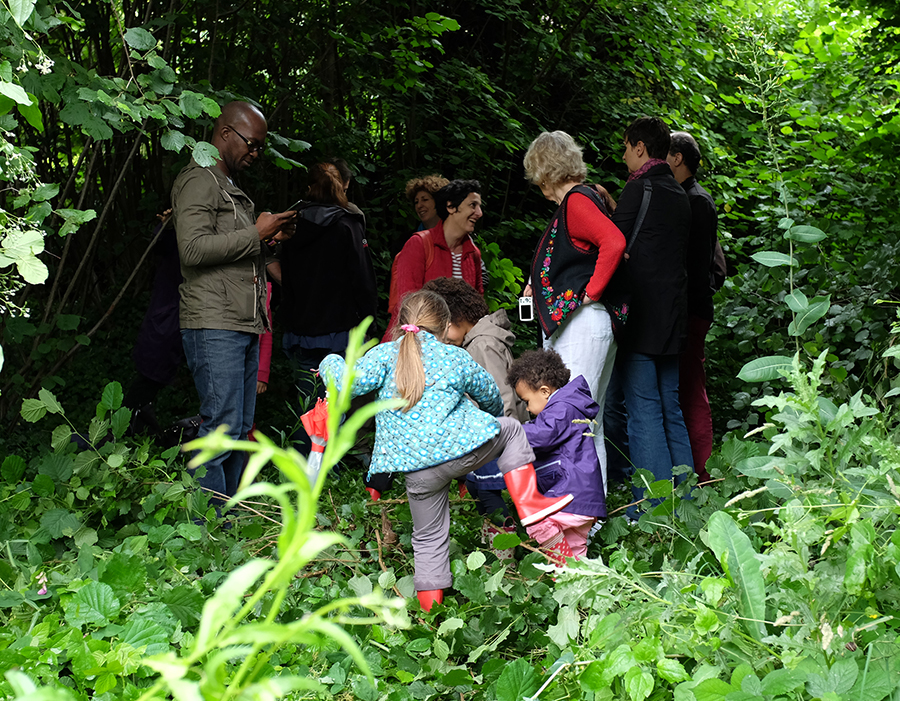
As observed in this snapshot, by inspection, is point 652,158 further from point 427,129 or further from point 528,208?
point 528,208

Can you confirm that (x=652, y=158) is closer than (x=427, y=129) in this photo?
Yes

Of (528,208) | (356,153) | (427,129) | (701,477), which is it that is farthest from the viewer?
(528,208)

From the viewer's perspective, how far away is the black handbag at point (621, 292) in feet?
12.3

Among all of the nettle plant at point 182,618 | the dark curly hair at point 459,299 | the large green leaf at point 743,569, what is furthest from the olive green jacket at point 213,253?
the large green leaf at point 743,569

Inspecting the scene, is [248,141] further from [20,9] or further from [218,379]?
[20,9]

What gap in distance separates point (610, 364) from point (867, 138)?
3.40 m

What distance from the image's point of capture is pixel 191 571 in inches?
118

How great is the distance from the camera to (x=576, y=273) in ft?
12.3

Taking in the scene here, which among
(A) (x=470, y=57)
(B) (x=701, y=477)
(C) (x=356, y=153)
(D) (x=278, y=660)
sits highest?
(A) (x=470, y=57)

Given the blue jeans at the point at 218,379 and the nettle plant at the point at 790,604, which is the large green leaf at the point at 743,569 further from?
the blue jeans at the point at 218,379

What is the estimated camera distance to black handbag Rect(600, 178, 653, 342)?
3752 millimetres

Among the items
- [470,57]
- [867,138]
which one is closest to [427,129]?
[470,57]

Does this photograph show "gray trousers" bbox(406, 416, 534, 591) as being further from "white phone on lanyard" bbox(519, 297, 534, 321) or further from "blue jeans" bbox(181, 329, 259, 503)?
"white phone on lanyard" bbox(519, 297, 534, 321)

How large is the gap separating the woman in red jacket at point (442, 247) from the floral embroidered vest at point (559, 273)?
92 cm
